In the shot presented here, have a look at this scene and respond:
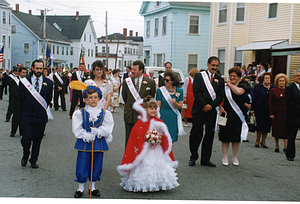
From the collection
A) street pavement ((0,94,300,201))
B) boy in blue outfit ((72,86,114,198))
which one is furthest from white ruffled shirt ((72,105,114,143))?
street pavement ((0,94,300,201))

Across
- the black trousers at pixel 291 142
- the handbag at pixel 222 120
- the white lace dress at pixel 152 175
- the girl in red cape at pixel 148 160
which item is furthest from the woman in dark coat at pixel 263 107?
the white lace dress at pixel 152 175

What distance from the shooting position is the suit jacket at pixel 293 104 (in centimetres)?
754

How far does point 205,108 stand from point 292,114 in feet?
7.86

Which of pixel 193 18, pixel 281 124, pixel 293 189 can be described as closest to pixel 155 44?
pixel 193 18

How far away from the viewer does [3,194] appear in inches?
191

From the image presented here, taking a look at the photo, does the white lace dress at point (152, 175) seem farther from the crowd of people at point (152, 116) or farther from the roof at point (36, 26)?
the roof at point (36, 26)

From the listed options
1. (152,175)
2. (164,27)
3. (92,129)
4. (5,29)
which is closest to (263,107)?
(152,175)

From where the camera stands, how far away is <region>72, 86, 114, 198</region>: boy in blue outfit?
4738 millimetres

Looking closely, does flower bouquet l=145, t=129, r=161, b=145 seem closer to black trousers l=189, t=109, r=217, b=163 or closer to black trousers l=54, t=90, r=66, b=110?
black trousers l=189, t=109, r=217, b=163

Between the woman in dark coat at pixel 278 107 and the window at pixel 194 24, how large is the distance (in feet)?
70.4

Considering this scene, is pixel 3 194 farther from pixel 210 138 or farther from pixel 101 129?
pixel 210 138

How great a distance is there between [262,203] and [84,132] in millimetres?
2692

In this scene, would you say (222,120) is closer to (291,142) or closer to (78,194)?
(291,142)

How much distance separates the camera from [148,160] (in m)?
4.96
